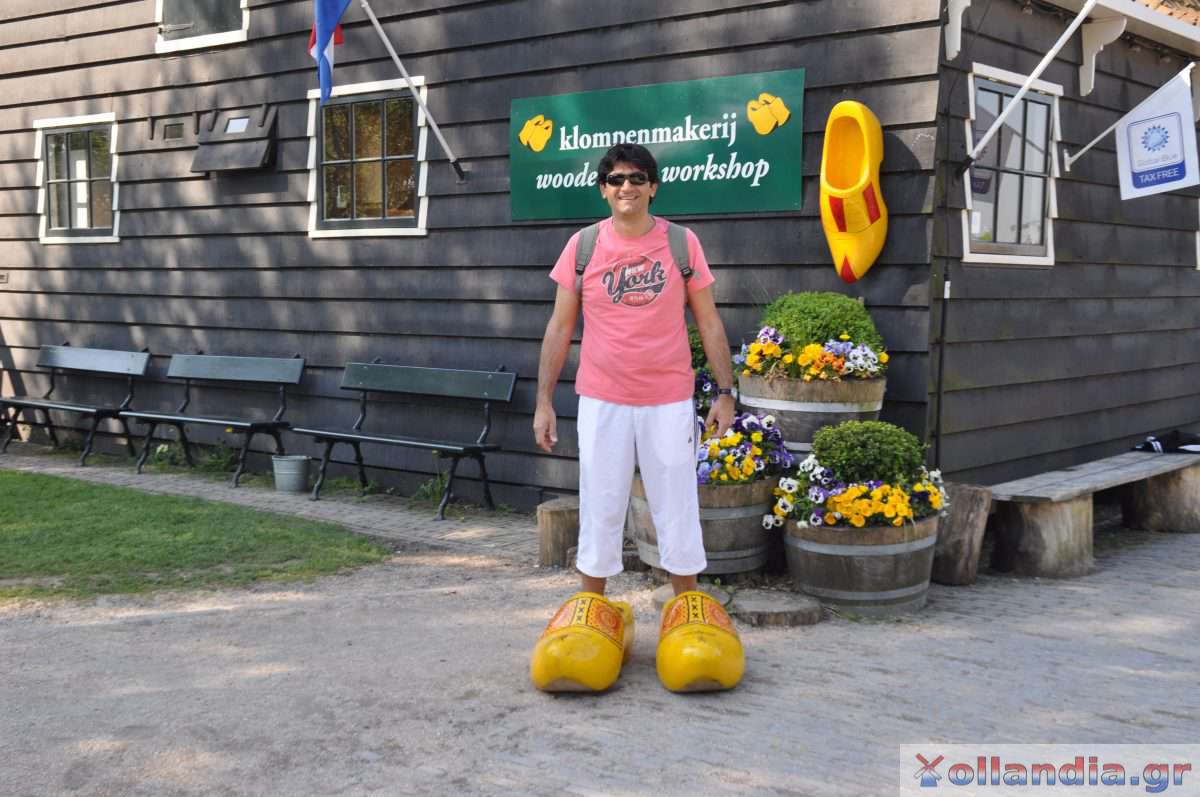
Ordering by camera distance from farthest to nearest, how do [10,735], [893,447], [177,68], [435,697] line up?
[177,68] → [893,447] → [435,697] → [10,735]

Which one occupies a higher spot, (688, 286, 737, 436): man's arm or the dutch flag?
the dutch flag

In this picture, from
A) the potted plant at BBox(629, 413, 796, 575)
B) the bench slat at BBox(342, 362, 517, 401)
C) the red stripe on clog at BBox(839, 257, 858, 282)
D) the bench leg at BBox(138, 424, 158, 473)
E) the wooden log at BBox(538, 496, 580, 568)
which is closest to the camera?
the potted plant at BBox(629, 413, 796, 575)

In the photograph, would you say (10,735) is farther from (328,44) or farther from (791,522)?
(328,44)

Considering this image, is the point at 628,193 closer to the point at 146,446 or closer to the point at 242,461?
the point at 242,461

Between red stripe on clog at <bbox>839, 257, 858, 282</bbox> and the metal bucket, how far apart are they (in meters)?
4.48

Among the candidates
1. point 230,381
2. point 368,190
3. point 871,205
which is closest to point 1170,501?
point 871,205

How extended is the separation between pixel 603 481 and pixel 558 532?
2000mm

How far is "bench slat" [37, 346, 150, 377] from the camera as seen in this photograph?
10.6m

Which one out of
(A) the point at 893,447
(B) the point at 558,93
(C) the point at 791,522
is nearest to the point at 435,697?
(C) the point at 791,522

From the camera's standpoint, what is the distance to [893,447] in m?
→ 5.68

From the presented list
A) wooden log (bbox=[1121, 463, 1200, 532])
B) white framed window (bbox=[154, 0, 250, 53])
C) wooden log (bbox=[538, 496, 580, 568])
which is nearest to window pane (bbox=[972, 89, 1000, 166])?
wooden log (bbox=[1121, 463, 1200, 532])

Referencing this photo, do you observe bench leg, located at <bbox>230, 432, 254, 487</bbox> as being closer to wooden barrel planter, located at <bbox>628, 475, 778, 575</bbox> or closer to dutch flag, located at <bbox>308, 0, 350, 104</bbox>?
dutch flag, located at <bbox>308, 0, 350, 104</bbox>

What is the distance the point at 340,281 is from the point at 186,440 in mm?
2193

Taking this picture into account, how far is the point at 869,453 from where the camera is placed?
565 cm
